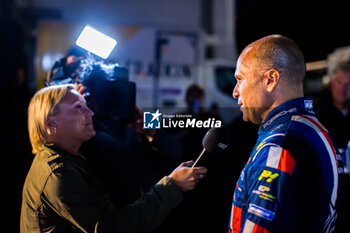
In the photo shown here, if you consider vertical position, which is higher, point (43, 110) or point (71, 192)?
point (43, 110)

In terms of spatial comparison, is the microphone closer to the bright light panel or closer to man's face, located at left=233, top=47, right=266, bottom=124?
man's face, located at left=233, top=47, right=266, bottom=124

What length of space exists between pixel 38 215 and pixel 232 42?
7.16m

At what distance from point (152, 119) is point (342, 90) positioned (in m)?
2.13

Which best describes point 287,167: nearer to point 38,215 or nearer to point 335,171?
point 335,171

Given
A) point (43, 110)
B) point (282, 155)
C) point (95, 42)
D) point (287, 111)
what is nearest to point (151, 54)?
point (95, 42)

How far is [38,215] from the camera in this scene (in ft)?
4.12

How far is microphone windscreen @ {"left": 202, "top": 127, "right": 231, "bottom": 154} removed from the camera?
122 centimetres

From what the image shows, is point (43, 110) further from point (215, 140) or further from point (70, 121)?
point (215, 140)

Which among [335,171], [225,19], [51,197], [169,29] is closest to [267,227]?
[335,171]

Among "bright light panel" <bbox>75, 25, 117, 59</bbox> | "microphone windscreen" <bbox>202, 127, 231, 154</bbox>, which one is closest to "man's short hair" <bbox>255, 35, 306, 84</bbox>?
"microphone windscreen" <bbox>202, 127, 231, 154</bbox>

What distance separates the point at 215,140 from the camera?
1.23m

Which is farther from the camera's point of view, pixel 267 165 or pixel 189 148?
pixel 189 148

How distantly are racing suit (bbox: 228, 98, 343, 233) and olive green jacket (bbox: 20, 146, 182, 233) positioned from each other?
31 centimetres

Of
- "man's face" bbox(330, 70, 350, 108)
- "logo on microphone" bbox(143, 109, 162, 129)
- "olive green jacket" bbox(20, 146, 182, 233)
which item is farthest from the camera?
"man's face" bbox(330, 70, 350, 108)
